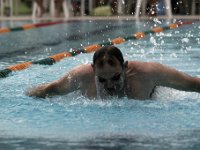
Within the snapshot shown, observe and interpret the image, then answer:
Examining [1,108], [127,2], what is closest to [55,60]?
[1,108]

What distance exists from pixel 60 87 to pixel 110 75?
1.78 ft

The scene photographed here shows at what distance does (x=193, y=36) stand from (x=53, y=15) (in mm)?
7363

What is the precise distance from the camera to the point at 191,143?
331cm

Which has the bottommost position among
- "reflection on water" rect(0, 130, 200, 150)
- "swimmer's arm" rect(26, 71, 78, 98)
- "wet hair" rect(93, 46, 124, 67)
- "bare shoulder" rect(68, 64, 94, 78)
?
"reflection on water" rect(0, 130, 200, 150)

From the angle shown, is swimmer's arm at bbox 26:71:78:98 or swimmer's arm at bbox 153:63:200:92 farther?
swimmer's arm at bbox 26:71:78:98

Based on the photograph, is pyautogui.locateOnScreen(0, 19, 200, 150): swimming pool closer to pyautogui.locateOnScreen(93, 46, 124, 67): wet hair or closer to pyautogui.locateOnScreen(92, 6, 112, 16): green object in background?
pyautogui.locateOnScreen(93, 46, 124, 67): wet hair

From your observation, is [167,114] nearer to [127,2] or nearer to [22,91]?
[22,91]

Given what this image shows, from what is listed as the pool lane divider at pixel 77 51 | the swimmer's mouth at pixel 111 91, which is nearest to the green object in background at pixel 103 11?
the pool lane divider at pixel 77 51

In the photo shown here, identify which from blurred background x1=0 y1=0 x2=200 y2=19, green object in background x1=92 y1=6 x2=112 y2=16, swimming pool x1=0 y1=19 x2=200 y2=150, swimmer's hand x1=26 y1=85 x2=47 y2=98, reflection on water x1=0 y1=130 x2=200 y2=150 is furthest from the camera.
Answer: green object in background x1=92 y1=6 x2=112 y2=16

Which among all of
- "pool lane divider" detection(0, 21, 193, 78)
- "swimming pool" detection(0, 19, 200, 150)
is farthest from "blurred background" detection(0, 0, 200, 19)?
"swimming pool" detection(0, 19, 200, 150)

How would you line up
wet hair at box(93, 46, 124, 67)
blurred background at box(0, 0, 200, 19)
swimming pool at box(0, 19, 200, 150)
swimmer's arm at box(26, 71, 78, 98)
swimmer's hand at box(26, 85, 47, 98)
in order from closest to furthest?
swimming pool at box(0, 19, 200, 150) < wet hair at box(93, 46, 124, 67) < swimmer's arm at box(26, 71, 78, 98) < swimmer's hand at box(26, 85, 47, 98) < blurred background at box(0, 0, 200, 19)

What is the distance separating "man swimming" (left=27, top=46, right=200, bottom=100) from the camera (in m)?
3.95

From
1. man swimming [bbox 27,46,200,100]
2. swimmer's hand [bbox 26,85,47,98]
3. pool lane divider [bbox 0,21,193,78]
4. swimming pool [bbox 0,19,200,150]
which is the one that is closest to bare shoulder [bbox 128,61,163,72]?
man swimming [bbox 27,46,200,100]

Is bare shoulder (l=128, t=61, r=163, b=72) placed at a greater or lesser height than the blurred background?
greater
